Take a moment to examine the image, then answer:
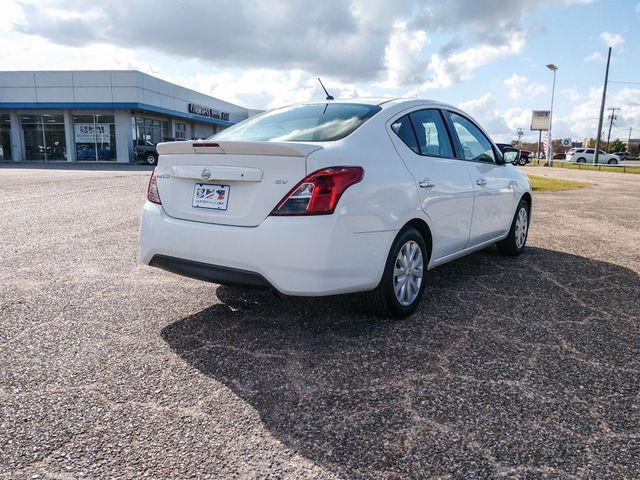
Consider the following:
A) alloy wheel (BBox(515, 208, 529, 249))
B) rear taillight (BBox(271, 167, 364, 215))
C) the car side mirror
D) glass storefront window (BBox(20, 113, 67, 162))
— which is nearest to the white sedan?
rear taillight (BBox(271, 167, 364, 215))

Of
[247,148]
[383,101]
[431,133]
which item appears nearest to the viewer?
[247,148]

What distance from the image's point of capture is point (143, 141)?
3844cm

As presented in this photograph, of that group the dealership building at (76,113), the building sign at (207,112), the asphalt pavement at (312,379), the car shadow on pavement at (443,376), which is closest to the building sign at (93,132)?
the dealership building at (76,113)

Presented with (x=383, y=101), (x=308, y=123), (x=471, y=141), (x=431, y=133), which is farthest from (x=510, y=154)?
(x=308, y=123)

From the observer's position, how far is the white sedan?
3.09 meters

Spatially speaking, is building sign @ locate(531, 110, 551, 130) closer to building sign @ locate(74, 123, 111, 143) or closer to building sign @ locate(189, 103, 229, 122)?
building sign @ locate(189, 103, 229, 122)

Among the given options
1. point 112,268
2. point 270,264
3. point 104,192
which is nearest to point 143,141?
point 104,192

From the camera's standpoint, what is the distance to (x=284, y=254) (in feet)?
10.1

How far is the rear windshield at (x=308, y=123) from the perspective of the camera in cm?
358

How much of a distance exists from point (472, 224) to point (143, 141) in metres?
37.4

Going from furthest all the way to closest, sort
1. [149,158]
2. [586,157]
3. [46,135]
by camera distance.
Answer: [586,157] → [46,135] → [149,158]

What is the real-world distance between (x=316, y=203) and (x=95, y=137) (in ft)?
125

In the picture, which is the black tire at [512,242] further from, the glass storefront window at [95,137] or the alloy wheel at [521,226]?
the glass storefront window at [95,137]

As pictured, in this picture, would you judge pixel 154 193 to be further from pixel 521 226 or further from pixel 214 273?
pixel 521 226
